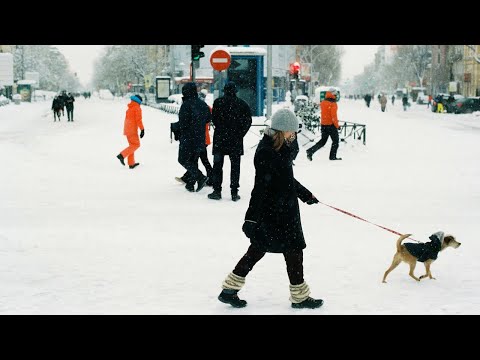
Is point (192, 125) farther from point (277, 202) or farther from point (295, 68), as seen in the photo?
point (295, 68)

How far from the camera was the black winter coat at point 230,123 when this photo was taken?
10180 millimetres

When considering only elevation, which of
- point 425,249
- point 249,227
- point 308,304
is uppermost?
point 249,227

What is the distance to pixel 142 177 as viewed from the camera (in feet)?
43.2

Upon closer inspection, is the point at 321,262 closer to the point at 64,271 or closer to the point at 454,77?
the point at 64,271

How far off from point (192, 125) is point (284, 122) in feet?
19.8

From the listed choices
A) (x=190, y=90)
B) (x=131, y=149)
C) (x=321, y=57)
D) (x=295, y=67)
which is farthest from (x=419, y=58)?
(x=190, y=90)

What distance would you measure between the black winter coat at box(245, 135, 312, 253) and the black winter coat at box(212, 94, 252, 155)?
5030 mm

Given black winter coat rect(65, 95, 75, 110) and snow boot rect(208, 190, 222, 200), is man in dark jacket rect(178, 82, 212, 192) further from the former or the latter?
black winter coat rect(65, 95, 75, 110)

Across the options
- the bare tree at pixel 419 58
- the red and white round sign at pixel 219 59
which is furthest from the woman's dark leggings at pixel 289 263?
the bare tree at pixel 419 58

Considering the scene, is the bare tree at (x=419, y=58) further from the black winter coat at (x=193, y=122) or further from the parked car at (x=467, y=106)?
the black winter coat at (x=193, y=122)

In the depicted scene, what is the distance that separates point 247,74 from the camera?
25.4 m
